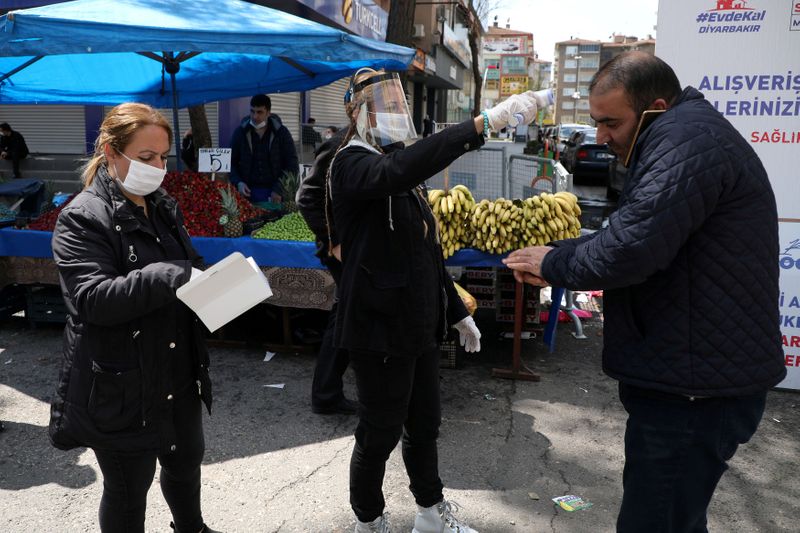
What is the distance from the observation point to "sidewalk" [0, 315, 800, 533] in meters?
3.13

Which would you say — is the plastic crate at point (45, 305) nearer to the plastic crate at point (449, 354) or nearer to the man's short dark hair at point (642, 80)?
the plastic crate at point (449, 354)

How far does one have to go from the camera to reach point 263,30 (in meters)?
4.34

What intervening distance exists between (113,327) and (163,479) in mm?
742

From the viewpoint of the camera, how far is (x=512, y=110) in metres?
2.23

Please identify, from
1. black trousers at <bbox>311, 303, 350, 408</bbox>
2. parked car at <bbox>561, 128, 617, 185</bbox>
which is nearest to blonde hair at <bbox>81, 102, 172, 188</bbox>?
black trousers at <bbox>311, 303, 350, 408</bbox>

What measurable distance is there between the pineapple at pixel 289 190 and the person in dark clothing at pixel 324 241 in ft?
7.26

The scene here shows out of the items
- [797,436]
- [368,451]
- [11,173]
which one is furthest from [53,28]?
[11,173]

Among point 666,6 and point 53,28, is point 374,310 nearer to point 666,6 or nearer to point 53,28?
point 53,28

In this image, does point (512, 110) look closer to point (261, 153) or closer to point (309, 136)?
point (261, 153)

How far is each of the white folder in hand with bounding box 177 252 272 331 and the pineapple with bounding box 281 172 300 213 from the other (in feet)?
13.0

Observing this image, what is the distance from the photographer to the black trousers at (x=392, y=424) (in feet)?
8.20

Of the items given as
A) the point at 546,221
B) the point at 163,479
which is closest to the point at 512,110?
Answer: the point at 163,479

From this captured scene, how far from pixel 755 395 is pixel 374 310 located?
50.5 inches

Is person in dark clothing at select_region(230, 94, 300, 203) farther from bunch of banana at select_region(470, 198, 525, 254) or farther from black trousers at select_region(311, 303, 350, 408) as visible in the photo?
black trousers at select_region(311, 303, 350, 408)
